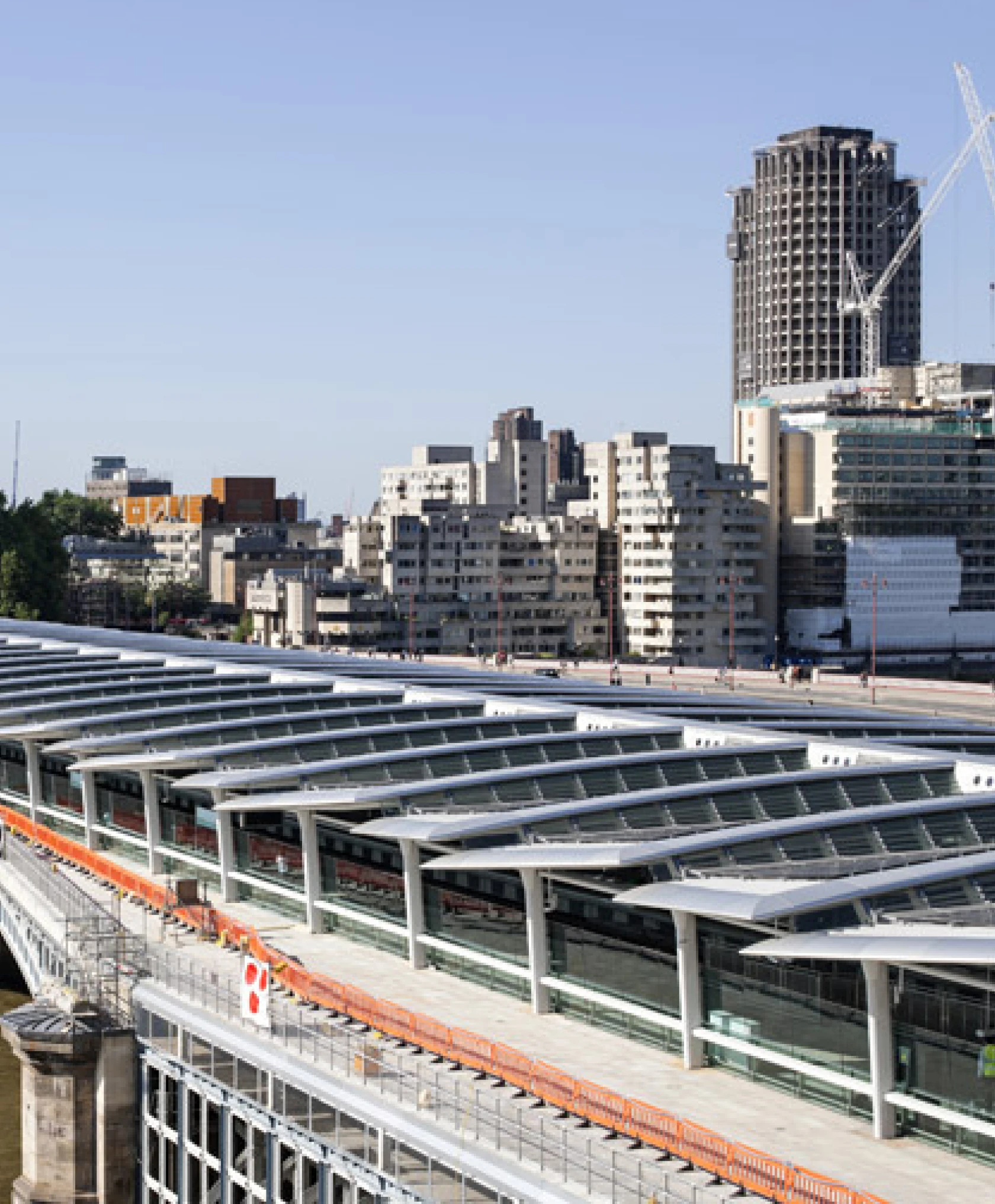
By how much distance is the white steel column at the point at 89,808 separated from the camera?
76.0 m

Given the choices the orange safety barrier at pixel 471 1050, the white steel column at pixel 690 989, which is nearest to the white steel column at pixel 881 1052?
the white steel column at pixel 690 989

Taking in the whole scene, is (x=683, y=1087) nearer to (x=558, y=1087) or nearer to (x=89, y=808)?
(x=558, y=1087)

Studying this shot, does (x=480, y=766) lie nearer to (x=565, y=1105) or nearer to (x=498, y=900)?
(x=498, y=900)

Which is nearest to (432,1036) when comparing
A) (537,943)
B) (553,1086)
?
(553,1086)

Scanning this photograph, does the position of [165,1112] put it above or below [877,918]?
below

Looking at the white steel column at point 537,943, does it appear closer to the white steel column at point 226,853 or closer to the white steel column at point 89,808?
the white steel column at point 226,853

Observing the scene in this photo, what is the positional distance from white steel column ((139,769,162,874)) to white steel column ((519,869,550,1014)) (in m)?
22.5

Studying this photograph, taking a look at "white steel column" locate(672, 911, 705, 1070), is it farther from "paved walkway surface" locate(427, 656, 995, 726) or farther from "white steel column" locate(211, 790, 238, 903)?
"paved walkway surface" locate(427, 656, 995, 726)

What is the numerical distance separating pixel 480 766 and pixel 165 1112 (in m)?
19.3

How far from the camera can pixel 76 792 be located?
79750 millimetres

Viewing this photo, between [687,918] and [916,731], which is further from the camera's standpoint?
[916,731]

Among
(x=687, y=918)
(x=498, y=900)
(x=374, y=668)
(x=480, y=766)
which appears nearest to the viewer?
(x=687, y=918)

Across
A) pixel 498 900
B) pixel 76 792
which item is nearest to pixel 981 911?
pixel 498 900

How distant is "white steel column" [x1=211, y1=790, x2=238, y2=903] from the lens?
65.1m
